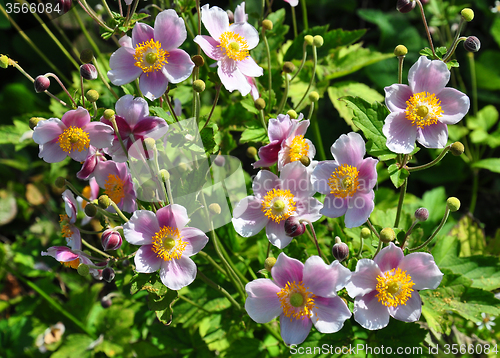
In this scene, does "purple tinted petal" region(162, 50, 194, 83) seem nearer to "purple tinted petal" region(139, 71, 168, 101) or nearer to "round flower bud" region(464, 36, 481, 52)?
"purple tinted petal" region(139, 71, 168, 101)

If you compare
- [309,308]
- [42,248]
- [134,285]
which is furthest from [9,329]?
[309,308]

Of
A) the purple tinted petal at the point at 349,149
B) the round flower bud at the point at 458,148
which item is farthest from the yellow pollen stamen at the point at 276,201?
the round flower bud at the point at 458,148

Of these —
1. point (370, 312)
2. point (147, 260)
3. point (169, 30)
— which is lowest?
point (370, 312)

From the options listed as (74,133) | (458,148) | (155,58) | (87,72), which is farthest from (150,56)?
(458,148)

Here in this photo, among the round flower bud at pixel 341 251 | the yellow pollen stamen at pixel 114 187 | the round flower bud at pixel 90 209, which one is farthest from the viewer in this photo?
the yellow pollen stamen at pixel 114 187

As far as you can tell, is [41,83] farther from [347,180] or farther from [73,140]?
[347,180]

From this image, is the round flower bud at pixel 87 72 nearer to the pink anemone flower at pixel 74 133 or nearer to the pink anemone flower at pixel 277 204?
the pink anemone flower at pixel 74 133
